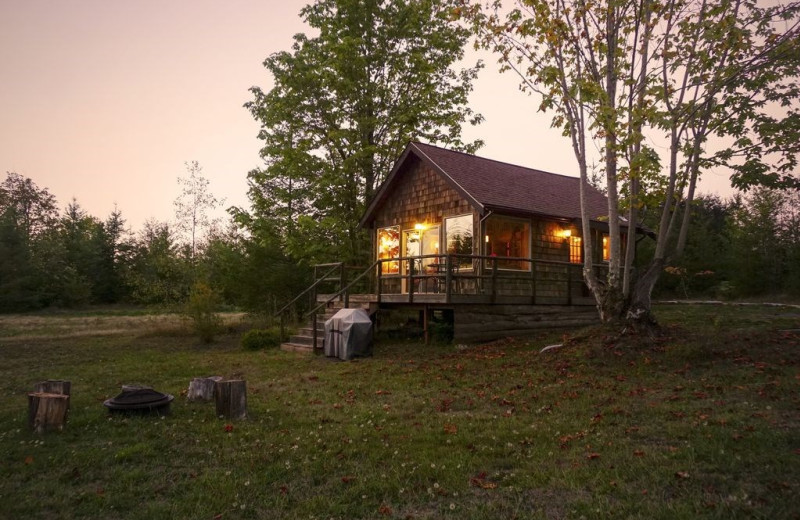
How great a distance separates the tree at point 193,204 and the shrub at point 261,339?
25664 millimetres

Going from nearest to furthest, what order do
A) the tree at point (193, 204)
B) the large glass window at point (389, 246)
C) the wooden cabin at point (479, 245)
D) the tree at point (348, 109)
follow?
the wooden cabin at point (479, 245) < the large glass window at point (389, 246) < the tree at point (348, 109) < the tree at point (193, 204)

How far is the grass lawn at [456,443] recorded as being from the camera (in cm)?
428

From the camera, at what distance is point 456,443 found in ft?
19.5

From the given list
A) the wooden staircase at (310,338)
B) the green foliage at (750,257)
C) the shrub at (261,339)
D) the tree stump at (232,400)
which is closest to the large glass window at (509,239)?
the wooden staircase at (310,338)

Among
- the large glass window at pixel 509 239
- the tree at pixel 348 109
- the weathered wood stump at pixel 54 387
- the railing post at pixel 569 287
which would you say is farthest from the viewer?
the tree at pixel 348 109

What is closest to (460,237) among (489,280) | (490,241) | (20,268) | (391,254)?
(490,241)

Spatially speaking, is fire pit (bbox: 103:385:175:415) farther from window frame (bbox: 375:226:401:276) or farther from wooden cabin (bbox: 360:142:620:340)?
window frame (bbox: 375:226:401:276)

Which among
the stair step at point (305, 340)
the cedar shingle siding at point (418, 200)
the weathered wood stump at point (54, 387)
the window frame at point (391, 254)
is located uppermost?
→ the cedar shingle siding at point (418, 200)

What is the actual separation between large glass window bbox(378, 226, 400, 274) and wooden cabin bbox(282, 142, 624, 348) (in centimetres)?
5

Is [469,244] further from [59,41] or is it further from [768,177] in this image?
[59,41]

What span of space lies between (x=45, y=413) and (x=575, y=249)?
17.8m

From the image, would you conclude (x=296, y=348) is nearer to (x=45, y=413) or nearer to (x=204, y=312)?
(x=204, y=312)

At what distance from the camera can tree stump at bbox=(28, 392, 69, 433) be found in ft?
21.5

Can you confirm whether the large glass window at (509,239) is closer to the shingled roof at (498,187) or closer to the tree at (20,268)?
the shingled roof at (498,187)
